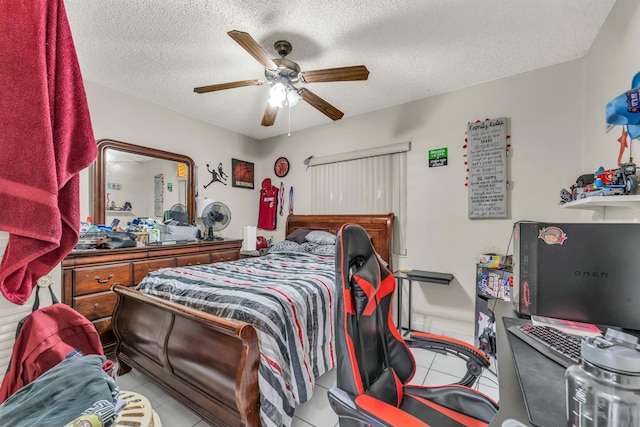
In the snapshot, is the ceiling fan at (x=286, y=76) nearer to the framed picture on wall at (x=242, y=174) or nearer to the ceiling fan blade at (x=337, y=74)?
the ceiling fan blade at (x=337, y=74)

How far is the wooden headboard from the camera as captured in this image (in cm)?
325

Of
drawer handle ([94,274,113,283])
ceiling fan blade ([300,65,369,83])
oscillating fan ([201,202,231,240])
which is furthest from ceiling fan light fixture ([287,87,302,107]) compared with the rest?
drawer handle ([94,274,113,283])

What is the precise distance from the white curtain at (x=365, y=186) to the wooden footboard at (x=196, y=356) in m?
2.37

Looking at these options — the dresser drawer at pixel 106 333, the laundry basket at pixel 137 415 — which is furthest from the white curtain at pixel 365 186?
the laundry basket at pixel 137 415

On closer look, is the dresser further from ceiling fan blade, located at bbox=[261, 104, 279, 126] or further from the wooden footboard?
ceiling fan blade, located at bbox=[261, 104, 279, 126]

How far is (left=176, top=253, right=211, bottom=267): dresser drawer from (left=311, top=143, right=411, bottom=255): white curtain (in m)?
1.60

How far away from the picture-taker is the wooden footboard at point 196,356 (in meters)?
1.34

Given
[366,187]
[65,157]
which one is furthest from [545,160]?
[65,157]

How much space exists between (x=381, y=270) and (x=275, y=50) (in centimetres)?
203

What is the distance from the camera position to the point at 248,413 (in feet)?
4.38

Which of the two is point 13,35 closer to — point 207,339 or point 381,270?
point 381,270

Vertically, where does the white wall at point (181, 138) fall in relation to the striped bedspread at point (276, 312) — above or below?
above

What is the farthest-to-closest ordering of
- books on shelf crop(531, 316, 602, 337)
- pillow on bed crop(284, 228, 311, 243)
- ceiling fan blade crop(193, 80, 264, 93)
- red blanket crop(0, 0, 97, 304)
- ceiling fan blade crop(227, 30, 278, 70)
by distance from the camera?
pillow on bed crop(284, 228, 311, 243)
ceiling fan blade crop(193, 80, 264, 93)
ceiling fan blade crop(227, 30, 278, 70)
books on shelf crop(531, 316, 602, 337)
red blanket crop(0, 0, 97, 304)

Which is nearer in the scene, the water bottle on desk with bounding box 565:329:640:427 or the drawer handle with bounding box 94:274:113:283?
the water bottle on desk with bounding box 565:329:640:427
